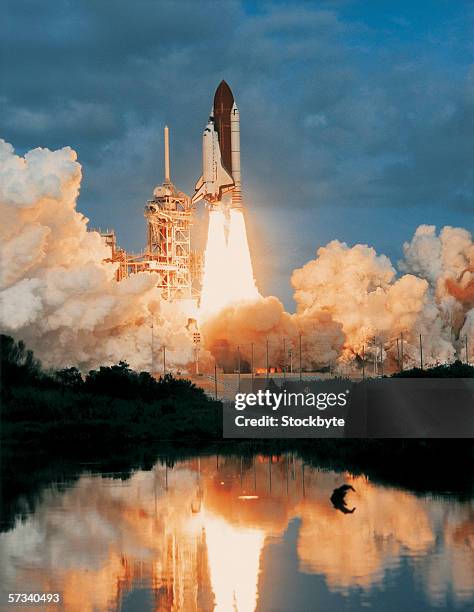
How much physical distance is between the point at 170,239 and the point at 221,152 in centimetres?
591

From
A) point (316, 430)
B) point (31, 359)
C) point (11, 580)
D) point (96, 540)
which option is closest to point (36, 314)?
point (31, 359)

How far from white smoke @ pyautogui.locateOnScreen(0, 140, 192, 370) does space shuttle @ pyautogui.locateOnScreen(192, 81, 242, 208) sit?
5300mm

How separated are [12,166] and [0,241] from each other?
2.87 m

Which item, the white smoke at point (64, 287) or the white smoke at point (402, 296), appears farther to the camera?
the white smoke at point (402, 296)

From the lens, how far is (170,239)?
5712cm

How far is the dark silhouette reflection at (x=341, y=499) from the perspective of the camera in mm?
22938

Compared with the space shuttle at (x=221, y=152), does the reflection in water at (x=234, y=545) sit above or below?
below

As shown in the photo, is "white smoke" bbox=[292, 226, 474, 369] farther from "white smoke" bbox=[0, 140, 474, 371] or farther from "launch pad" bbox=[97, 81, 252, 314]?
"launch pad" bbox=[97, 81, 252, 314]

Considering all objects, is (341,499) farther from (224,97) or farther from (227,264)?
(224,97)

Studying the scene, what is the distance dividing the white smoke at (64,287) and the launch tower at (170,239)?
3.80 meters

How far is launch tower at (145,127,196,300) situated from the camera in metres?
56.4
